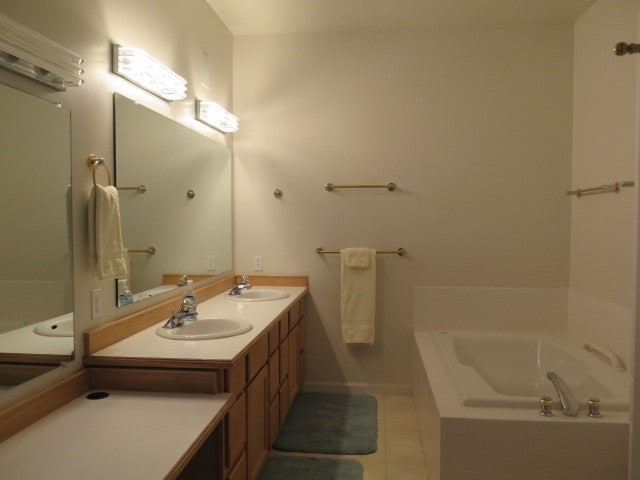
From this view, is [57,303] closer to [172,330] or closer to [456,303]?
[172,330]

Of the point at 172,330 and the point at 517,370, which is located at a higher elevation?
the point at 172,330

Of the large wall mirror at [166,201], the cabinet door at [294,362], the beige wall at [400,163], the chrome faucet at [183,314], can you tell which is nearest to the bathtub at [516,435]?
the cabinet door at [294,362]

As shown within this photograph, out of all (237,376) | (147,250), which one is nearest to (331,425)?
(237,376)

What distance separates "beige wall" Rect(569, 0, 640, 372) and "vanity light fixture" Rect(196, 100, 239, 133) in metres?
2.26

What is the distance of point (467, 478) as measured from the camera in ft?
6.28

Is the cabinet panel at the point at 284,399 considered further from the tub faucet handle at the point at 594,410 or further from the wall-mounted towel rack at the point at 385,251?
the tub faucet handle at the point at 594,410

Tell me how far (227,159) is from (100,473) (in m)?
2.55

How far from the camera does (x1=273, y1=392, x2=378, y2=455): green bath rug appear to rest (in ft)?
8.52

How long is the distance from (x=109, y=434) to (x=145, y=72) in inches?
57.2

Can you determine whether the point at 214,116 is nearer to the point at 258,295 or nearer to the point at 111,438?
the point at 258,295

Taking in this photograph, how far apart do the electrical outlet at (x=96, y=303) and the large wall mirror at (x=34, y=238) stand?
13 cm

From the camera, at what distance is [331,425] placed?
2869mm

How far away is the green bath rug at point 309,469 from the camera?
230 centimetres

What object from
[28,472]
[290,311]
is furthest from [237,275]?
[28,472]
